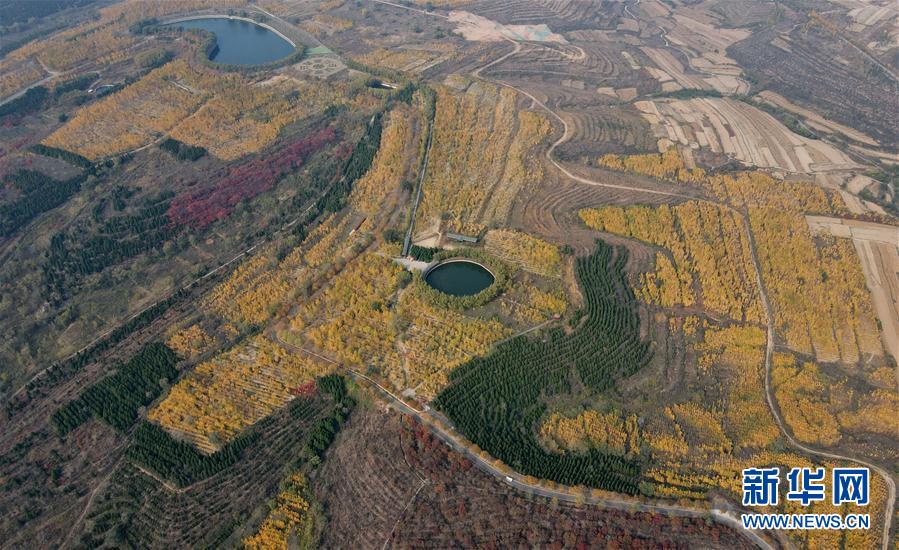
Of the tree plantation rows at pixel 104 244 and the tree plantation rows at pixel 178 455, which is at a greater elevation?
the tree plantation rows at pixel 104 244

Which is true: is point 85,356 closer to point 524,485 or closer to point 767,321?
point 524,485

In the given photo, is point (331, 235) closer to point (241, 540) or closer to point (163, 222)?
point (163, 222)

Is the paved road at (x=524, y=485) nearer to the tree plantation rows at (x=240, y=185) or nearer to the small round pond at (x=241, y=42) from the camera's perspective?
the tree plantation rows at (x=240, y=185)

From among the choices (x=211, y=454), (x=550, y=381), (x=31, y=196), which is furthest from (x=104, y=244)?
(x=550, y=381)

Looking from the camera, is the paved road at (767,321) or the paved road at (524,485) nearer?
the paved road at (524,485)

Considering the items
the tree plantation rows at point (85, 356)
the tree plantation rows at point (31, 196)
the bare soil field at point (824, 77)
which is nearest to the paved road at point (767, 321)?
the bare soil field at point (824, 77)

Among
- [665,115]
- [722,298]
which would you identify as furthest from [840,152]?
[722,298]
